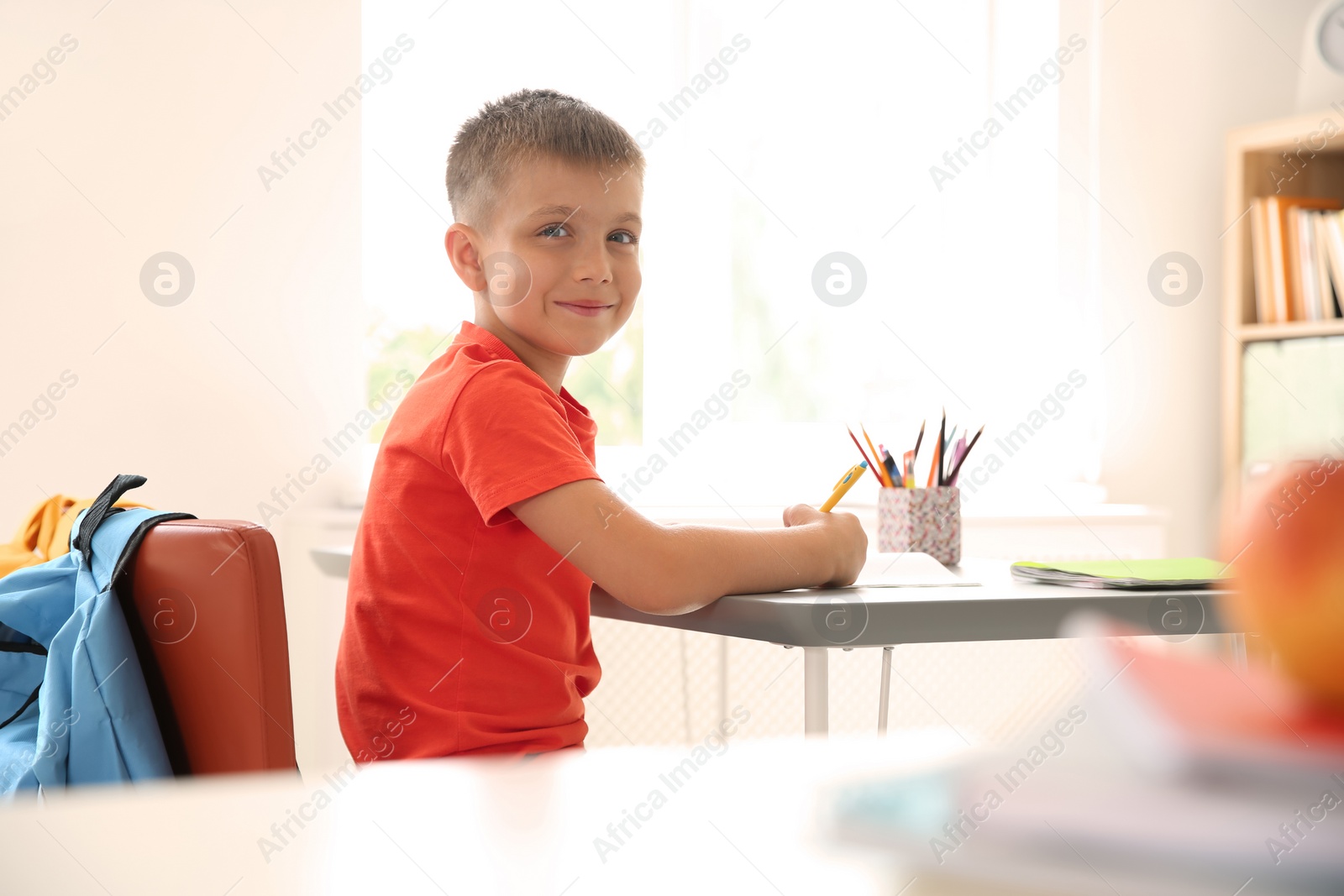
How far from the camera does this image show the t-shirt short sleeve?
91cm

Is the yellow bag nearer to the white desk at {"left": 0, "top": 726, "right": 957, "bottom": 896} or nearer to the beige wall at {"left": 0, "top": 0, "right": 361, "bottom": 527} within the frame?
the beige wall at {"left": 0, "top": 0, "right": 361, "bottom": 527}

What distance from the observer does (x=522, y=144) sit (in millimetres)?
1123

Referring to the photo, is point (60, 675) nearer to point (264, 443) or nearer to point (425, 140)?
point (264, 443)

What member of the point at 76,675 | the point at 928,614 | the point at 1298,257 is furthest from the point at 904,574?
the point at 1298,257

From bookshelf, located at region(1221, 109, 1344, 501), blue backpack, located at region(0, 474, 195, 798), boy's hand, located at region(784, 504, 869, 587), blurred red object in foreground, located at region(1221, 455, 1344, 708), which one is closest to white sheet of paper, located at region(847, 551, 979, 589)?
A: boy's hand, located at region(784, 504, 869, 587)

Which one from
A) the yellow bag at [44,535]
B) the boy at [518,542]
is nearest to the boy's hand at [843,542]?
the boy at [518,542]

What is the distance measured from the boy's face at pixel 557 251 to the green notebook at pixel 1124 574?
19.1 inches

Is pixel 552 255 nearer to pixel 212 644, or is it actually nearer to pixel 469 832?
pixel 212 644

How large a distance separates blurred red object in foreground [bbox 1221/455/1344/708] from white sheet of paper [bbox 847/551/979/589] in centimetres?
88

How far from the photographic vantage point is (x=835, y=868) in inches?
6.6

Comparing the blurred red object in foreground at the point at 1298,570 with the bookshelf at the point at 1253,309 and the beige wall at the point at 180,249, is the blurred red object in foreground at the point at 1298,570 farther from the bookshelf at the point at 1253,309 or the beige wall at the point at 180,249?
the bookshelf at the point at 1253,309

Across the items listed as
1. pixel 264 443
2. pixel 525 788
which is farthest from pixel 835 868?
pixel 264 443

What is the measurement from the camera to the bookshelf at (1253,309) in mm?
2414

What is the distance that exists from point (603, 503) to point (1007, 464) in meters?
1.97
